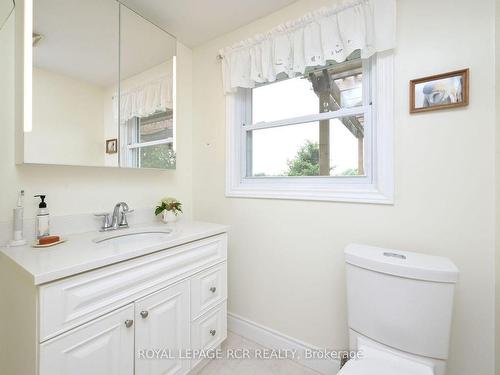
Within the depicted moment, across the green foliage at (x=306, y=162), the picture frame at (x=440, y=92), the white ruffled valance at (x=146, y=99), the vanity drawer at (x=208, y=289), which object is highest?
the white ruffled valance at (x=146, y=99)

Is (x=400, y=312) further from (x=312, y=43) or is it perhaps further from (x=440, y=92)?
(x=312, y=43)

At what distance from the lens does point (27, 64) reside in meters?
1.06

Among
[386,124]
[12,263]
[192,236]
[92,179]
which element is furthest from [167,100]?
[386,124]

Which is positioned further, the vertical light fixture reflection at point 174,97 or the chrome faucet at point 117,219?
the vertical light fixture reflection at point 174,97

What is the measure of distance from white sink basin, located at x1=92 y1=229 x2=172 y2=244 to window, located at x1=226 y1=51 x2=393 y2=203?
0.56 metres

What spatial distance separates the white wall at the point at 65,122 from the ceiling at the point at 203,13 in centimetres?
66

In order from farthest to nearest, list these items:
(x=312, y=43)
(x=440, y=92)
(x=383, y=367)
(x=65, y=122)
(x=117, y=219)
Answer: (x=117, y=219) < (x=312, y=43) < (x=65, y=122) < (x=440, y=92) < (x=383, y=367)

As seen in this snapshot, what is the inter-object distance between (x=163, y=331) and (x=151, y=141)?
113 centimetres

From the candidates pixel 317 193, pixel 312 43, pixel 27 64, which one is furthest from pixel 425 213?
pixel 27 64

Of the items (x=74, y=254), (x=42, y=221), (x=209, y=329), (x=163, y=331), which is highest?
(x=42, y=221)

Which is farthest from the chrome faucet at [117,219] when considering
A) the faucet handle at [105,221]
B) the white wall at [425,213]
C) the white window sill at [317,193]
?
the white wall at [425,213]

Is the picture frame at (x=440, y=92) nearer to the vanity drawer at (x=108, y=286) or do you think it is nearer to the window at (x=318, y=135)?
the window at (x=318, y=135)

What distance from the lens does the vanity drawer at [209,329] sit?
1.26 m

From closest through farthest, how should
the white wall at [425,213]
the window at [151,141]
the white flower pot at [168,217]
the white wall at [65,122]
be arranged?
1. the white wall at [425,213]
2. the white wall at [65,122]
3. the window at [151,141]
4. the white flower pot at [168,217]
